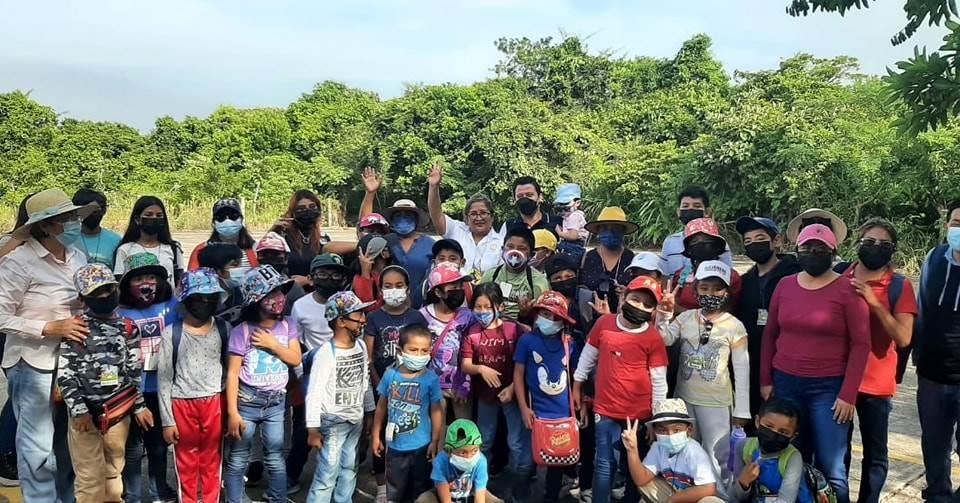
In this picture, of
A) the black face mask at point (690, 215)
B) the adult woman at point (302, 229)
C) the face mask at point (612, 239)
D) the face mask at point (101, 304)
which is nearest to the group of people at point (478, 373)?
the face mask at point (101, 304)

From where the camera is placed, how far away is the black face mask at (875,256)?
13.3ft

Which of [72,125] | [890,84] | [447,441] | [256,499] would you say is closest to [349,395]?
[447,441]

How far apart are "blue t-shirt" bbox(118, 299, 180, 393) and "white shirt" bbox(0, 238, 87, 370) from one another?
0.36 meters

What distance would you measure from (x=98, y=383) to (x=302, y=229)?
208cm

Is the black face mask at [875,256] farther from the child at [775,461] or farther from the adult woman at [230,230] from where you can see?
the adult woman at [230,230]

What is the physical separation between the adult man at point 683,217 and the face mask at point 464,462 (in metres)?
1.98

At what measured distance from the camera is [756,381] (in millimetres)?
4535

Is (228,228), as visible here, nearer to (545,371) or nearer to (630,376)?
(545,371)

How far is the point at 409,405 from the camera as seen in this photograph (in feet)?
14.1

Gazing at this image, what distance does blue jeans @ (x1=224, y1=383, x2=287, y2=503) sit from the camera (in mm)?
4207

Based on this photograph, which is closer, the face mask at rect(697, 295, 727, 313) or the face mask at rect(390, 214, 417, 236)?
the face mask at rect(697, 295, 727, 313)

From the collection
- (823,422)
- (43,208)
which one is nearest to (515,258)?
(823,422)

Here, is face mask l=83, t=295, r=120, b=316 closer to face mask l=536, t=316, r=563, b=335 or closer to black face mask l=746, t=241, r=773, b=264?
face mask l=536, t=316, r=563, b=335

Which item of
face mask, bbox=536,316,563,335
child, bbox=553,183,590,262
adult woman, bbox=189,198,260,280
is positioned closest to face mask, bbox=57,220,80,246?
adult woman, bbox=189,198,260,280
